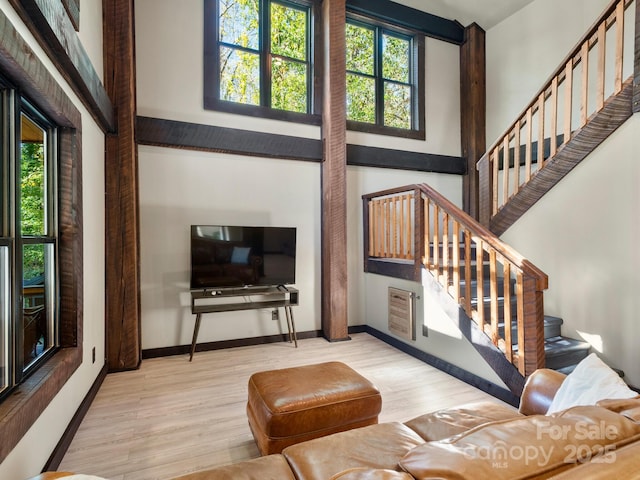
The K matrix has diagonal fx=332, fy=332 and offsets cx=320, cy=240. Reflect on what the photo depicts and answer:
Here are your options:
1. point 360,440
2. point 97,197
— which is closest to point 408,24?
point 97,197

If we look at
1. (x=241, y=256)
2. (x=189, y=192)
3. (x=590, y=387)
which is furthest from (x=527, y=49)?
(x=590, y=387)

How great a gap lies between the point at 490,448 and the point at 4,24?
2.13 m

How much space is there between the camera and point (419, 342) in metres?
3.55

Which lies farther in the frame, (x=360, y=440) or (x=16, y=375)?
(x=16, y=375)

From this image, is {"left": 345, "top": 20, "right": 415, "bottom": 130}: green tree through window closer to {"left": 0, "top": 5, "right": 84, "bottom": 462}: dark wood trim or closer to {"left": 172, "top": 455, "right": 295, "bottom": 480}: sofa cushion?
{"left": 0, "top": 5, "right": 84, "bottom": 462}: dark wood trim

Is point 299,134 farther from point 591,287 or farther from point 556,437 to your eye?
point 556,437

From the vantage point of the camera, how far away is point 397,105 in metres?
5.01

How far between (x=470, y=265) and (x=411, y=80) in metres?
3.34

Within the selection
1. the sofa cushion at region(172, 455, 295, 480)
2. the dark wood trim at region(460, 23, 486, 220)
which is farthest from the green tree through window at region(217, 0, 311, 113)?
the sofa cushion at region(172, 455, 295, 480)

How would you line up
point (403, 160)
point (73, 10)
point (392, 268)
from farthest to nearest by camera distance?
point (403, 160), point (392, 268), point (73, 10)

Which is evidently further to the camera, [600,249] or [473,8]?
[473,8]

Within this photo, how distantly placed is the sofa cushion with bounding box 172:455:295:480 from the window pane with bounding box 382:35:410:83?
16.6 ft

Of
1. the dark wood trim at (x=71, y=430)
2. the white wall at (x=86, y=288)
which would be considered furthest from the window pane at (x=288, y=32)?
the dark wood trim at (x=71, y=430)

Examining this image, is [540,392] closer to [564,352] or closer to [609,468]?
[609,468]
